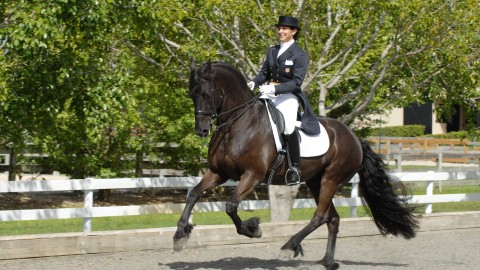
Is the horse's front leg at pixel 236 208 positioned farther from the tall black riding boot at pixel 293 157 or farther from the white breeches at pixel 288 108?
the white breeches at pixel 288 108

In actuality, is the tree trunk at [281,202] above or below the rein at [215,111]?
below

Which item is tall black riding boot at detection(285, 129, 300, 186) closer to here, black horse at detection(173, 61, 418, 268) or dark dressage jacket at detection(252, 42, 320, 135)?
black horse at detection(173, 61, 418, 268)

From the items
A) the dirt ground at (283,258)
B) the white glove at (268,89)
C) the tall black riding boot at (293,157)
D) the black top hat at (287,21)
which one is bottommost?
the dirt ground at (283,258)

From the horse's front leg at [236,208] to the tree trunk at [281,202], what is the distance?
6.10 metres

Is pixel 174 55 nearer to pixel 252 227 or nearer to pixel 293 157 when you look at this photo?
pixel 293 157

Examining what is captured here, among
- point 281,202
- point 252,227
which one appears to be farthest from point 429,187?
point 252,227

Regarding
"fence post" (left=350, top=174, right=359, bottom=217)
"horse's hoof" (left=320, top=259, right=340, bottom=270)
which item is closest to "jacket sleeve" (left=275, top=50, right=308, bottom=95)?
"horse's hoof" (left=320, top=259, right=340, bottom=270)

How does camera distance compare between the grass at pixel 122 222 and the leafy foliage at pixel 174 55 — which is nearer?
the leafy foliage at pixel 174 55

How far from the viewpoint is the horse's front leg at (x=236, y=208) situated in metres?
9.18

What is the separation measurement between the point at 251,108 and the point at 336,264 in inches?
84.9

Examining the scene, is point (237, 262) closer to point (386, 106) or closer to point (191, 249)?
point (191, 249)

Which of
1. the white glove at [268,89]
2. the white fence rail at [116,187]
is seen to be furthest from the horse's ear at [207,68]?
the white fence rail at [116,187]

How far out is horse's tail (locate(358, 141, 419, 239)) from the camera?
36.7 feet

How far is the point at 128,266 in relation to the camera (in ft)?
32.5
